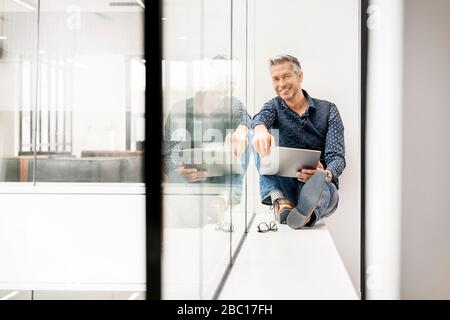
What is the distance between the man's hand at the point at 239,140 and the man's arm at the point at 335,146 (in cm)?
34

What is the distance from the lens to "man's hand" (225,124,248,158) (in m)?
1.69

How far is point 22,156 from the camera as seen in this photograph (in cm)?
236

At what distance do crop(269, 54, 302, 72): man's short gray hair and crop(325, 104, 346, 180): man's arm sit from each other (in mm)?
216

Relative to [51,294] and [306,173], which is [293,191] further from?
[51,294]

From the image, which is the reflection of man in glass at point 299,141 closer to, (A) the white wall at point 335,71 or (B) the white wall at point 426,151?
(A) the white wall at point 335,71

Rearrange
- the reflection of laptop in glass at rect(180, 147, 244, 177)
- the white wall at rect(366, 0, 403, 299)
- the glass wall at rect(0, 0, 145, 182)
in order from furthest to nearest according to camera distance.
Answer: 1. the glass wall at rect(0, 0, 145, 182)
2. the white wall at rect(366, 0, 403, 299)
3. the reflection of laptop in glass at rect(180, 147, 244, 177)

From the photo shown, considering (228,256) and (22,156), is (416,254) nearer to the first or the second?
(228,256)

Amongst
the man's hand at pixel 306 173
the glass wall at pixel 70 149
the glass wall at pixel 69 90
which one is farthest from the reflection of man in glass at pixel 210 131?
the glass wall at pixel 69 90

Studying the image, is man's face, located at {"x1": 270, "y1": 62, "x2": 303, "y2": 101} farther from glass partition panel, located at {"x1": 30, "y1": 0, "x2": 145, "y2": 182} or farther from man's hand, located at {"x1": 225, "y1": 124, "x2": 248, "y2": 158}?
glass partition panel, located at {"x1": 30, "y1": 0, "x2": 145, "y2": 182}

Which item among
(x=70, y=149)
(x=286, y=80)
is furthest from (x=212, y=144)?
(x=70, y=149)

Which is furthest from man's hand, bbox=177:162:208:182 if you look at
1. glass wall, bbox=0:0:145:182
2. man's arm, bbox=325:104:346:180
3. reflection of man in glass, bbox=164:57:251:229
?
glass wall, bbox=0:0:145:182

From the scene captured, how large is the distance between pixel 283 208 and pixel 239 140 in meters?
0.32
